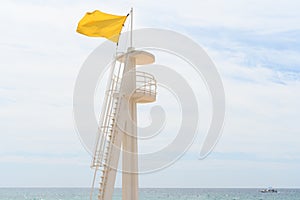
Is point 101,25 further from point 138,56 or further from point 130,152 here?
point 130,152

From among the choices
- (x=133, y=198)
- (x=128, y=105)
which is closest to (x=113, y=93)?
(x=128, y=105)

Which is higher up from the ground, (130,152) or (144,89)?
(144,89)

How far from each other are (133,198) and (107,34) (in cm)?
647

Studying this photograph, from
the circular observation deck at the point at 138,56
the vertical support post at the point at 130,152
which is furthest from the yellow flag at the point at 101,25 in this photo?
the vertical support post at the point at 130,152

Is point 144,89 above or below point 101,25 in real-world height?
below

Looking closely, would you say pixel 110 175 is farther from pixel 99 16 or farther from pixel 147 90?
pixel 99 16

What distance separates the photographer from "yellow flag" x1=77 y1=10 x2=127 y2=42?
19938 mm

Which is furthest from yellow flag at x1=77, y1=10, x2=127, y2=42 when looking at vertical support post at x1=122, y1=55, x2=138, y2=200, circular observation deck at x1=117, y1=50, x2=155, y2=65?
vertical support post at x1=122, y1=55, x2=138, y2=200

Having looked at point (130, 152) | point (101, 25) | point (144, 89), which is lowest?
point (130, 152)

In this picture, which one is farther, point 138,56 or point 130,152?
point 138,56

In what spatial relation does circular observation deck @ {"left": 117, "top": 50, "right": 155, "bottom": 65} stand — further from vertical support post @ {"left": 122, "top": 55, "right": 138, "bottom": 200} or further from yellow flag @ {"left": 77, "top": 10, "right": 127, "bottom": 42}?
yellow flag @ {"left": 77, "top": 10, "right": 127, "bottom": 42}

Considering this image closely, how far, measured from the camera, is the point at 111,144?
1914 cm

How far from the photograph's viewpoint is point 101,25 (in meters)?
20.0

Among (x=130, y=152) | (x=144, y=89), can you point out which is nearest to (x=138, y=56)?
(x=144, y=89)
